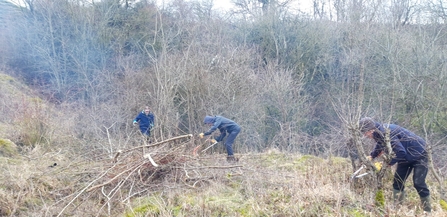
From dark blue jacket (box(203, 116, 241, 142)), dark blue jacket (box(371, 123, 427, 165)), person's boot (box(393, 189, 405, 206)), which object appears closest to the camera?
dark blue jacket (box(371, 123, 427, 165))

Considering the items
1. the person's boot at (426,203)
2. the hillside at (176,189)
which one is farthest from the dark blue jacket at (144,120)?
the person's boot at (426,203)

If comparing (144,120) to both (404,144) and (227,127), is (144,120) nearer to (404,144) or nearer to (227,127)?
(227,127)

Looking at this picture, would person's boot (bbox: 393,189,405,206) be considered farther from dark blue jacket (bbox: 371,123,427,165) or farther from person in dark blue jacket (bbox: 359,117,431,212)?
dark blue jacket (bbox: 371,123,427,165)

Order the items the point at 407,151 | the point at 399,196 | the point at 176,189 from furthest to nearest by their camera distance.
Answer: the point at 176,189 < the point at 399,196 < the point at 407,151

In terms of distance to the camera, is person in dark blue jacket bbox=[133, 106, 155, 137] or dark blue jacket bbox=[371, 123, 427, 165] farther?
person in dark blue jacket bbox=[133, 106, 155, 137]

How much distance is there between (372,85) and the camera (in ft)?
49.3

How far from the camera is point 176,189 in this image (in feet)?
19.2

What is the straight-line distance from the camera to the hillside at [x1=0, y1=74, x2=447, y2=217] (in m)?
5.03

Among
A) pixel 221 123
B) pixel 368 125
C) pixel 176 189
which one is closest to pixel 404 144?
pixel 368 125

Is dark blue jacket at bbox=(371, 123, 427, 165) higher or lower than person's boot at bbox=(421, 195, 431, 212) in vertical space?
higher

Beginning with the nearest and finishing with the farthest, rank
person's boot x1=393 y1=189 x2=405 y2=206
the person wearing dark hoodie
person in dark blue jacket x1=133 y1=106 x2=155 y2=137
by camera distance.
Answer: person's boot x1=393 y1=189 x2=405 y2=206 → the person wearing dark hoodie → person in dark blue jacket x1=133 y1=106 x2=155 y2=137

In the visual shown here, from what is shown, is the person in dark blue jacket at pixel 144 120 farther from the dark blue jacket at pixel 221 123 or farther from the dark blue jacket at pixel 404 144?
the dark blue jacket at pixel 404 144

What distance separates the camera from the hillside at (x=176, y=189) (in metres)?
5.03

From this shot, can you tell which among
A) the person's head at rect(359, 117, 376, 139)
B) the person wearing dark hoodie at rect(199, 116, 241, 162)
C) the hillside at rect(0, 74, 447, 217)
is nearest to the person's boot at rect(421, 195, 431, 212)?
the hillside at rect(0, 74, 447, 217)
